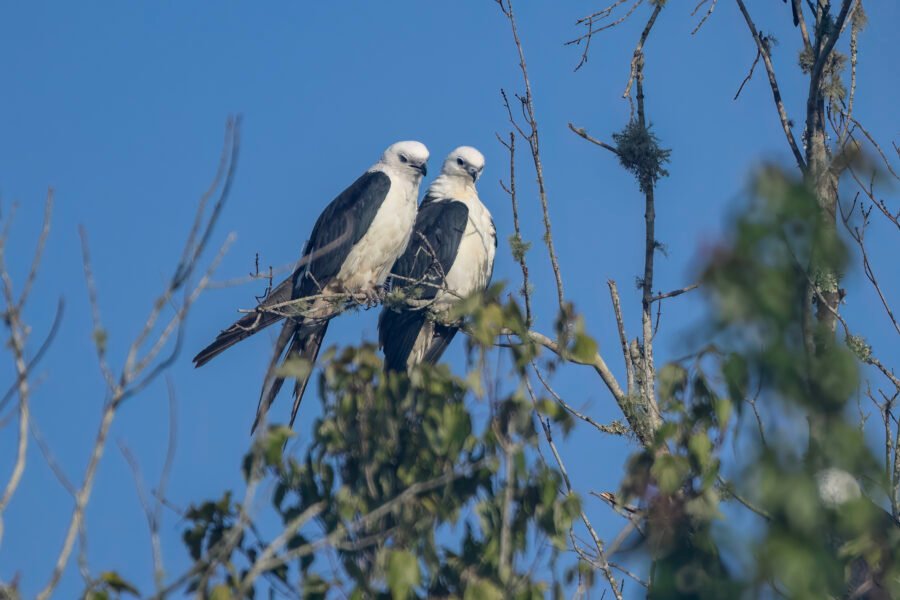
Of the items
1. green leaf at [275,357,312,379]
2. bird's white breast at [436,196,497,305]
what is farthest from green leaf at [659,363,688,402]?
bird's white breast at [436,196,497,305]

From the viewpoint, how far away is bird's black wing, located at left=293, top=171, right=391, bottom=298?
778 cm

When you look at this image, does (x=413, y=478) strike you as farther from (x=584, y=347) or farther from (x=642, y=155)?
(x=642, y=155)

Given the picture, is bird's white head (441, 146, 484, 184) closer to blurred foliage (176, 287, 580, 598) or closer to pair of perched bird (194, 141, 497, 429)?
pair of perched bird (194, 141, 497, 429)

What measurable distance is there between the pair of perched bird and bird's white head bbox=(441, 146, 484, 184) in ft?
0.74

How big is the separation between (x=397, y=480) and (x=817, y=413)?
1.70m

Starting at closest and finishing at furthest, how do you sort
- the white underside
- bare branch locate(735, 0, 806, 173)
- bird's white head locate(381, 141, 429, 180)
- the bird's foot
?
bare branch locate(735, 0, 806, 173) → the bird's foot → the white underside → bird's white head locate(381, 141, 429, 180)

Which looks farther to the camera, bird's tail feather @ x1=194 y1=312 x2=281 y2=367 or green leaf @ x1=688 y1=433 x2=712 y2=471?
bird's tail feather @ x1=194 y1=312 x2=281 y2=367

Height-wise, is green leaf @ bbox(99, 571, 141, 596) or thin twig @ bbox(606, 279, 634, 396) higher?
thin twig @ bbox(606, 279, 634, 396)

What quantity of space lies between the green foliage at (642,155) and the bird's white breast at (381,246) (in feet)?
6.97

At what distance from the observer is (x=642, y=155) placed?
239 inches

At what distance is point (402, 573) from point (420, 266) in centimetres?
491

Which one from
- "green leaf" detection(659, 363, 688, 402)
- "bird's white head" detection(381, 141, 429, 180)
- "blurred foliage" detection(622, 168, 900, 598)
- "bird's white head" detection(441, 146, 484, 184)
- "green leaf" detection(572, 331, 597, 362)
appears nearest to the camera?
"blurred foliage" detection(622, 168, 900, 598)

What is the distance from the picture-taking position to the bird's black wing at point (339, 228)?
7.78 metres

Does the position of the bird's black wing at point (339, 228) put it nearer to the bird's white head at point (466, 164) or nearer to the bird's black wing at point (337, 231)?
the bird's black wing at point (337, 231)
